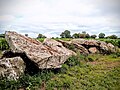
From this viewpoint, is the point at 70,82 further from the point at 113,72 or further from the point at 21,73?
the point at 113,72

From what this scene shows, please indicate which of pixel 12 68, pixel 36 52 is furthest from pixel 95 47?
pixel 12 68

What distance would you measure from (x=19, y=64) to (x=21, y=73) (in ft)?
Result: 1.43

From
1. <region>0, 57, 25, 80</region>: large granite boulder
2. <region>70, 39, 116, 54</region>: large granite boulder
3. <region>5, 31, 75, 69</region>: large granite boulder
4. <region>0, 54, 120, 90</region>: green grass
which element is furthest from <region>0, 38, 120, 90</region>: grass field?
<region>70, 39, 116, 54</region>: large granite boulder

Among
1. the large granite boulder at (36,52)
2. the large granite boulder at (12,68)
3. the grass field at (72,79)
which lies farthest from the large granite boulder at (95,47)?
the large granite boulder at (12,68)

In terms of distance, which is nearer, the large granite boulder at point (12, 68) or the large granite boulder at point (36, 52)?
the large granite boulder at point (12, 68)

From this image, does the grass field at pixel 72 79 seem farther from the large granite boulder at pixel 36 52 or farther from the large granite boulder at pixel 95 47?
the large granite boulder at pixel 95 47

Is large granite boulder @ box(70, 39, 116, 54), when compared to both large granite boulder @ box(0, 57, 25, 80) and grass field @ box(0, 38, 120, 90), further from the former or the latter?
large granite boulder @ box(0, 57, 25, 80)

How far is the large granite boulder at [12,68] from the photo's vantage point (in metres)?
8.25

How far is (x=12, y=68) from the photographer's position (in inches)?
336

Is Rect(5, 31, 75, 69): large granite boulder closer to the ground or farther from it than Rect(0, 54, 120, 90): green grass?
farther from it

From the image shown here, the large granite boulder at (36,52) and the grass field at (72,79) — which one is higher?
the large granite boulder at (36,52)

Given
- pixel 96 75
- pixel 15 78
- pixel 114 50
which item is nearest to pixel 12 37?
pixel 15 78

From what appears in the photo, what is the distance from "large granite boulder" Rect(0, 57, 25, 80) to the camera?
8.25 m

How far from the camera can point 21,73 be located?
8781 millimetres
